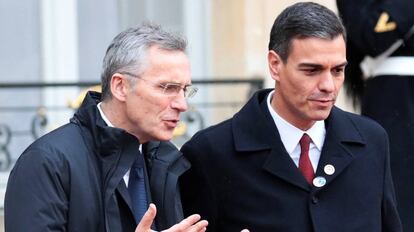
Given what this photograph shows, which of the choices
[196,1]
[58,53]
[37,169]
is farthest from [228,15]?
[37,169]

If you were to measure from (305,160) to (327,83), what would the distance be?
1.05 feet

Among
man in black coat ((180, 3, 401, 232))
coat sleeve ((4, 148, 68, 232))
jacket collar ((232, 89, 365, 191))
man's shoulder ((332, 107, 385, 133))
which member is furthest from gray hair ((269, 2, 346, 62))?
coat sleeve ((4, 148, 68, 232))

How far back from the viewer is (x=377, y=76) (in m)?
5.21

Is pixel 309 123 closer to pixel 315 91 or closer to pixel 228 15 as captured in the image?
pixel 315 91

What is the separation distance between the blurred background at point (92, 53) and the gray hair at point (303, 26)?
3.69 m

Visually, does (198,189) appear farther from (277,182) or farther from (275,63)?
(275,63)

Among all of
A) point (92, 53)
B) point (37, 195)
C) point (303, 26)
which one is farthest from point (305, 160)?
point (92, 53)

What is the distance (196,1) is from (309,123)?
4.41 metres

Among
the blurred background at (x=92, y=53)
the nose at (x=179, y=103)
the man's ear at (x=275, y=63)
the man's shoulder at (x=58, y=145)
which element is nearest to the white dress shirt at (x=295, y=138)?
the man's ear at (x=275, y=63)

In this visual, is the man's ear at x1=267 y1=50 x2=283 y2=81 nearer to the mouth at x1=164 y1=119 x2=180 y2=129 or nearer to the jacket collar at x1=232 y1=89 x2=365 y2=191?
the jacket collar at x1=232 y1=89 x2=365 y2=191

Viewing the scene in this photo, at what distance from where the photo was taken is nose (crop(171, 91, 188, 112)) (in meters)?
3.88

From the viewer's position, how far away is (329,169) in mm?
4109

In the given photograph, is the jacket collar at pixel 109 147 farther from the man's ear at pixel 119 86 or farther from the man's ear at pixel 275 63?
the man's ear at pixel 275 63

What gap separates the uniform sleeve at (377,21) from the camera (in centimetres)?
504
